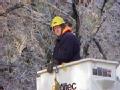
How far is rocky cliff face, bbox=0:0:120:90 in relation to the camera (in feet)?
42.6

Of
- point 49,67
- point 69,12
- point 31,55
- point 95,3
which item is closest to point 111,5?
point 95,3

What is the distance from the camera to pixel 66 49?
823 cm

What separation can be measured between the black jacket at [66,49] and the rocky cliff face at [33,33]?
4.65 metres

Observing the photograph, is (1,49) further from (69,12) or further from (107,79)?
(107,79)

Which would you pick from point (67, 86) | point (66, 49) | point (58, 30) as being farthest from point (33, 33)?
point (67, 86)

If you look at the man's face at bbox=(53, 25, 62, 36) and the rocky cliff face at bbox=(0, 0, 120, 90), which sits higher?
the man's face at bbox=(53, 25, 62, 36)

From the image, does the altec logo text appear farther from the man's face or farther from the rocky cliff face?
the rocky cliff face

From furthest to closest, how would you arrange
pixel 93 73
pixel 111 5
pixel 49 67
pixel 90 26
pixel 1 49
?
1. pixel 111 5
2. pixel 90 26
3. pixel 1 49
4. pixel 49 67
5. pixel 93 73

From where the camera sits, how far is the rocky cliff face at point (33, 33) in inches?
511

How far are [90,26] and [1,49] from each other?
311 centimetres

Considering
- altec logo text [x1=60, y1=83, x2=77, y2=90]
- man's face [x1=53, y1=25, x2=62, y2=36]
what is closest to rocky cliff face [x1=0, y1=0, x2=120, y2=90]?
man's face [x1=53, y1=25, x2=62, y2=36]

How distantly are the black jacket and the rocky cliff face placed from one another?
4.65 m

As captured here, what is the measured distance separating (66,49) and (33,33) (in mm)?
5168

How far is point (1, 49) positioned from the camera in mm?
12797
